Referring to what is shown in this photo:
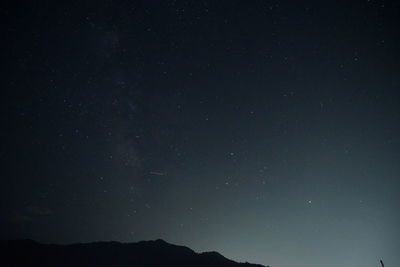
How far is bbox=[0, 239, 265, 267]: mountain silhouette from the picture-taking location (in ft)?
193

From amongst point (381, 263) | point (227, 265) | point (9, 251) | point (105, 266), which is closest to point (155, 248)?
point (105, 266)

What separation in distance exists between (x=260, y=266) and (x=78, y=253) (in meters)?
41.8

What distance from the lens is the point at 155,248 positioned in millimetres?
68250

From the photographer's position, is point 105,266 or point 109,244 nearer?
point 105,266

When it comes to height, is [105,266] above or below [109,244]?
below

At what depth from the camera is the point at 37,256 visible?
61000 mm

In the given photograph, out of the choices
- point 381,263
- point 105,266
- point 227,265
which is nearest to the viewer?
point 381,263

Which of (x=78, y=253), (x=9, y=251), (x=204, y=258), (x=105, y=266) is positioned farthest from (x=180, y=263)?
(x=9, y=251)

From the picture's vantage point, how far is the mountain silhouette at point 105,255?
193ft

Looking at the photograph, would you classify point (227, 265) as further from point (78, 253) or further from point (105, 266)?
point (78, 253)

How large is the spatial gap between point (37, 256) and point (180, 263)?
31.9 m

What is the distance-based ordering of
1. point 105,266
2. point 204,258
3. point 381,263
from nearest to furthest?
point 381,263 < point 105,266 < point 204,258

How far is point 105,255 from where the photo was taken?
62656 mm

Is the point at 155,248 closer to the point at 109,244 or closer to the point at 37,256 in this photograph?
the point at 109,244
